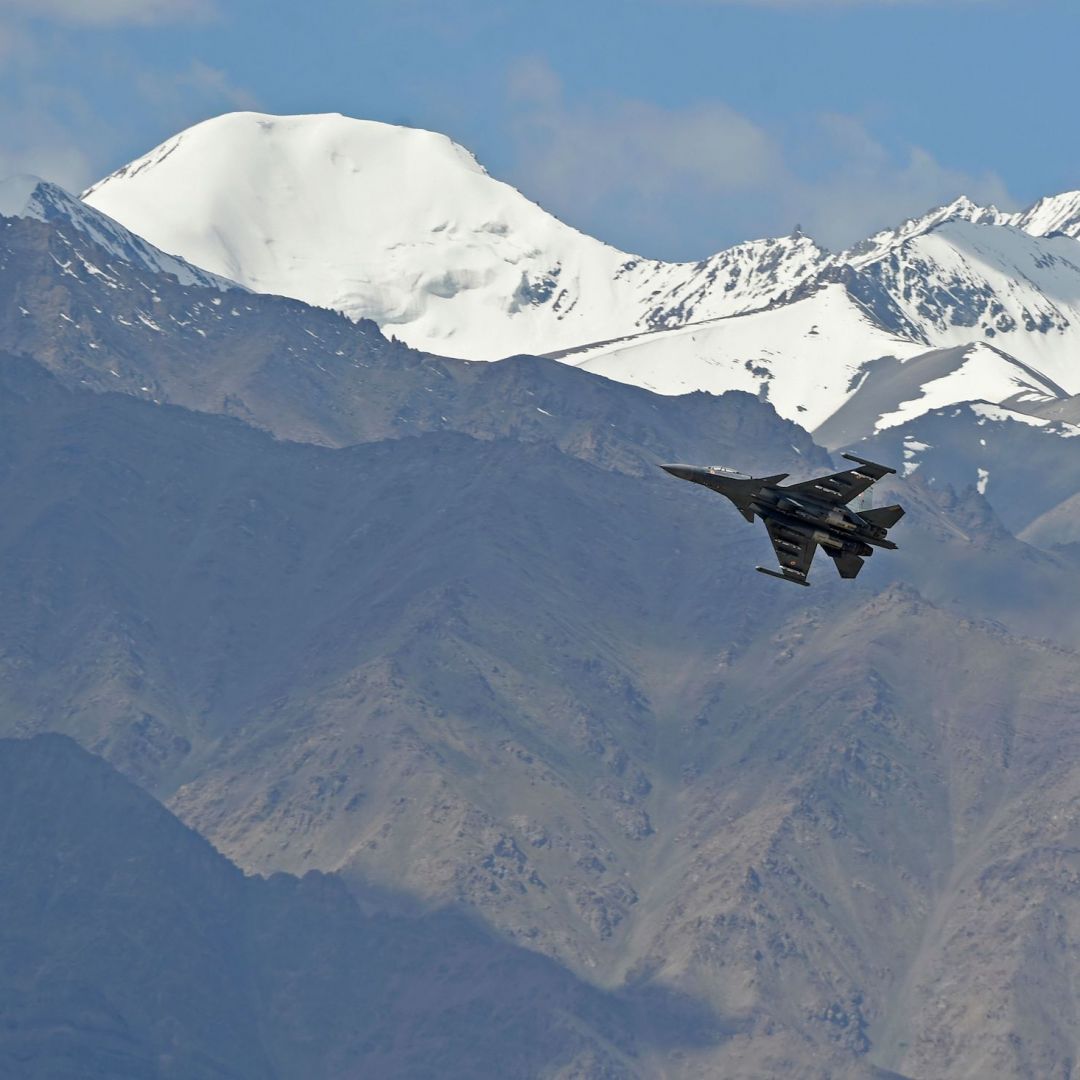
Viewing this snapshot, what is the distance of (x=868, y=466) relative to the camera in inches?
7840
